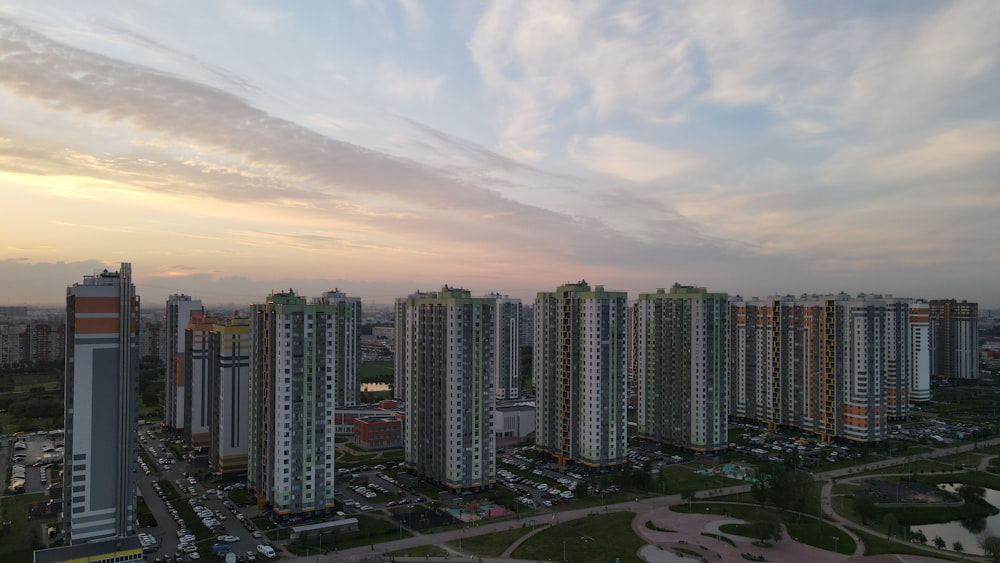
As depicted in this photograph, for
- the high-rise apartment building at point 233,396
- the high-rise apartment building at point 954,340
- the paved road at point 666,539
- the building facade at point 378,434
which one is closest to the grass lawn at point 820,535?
the paved road at point 666,539

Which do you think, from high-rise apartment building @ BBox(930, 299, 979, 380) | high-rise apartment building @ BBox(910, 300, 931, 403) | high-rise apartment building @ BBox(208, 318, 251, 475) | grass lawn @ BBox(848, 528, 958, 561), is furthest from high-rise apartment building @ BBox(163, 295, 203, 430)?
high-rise apartment building @ BBox(930, 299, 979, 380)

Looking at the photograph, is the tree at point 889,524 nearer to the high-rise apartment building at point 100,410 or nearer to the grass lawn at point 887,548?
the grass lawn at point 887,548

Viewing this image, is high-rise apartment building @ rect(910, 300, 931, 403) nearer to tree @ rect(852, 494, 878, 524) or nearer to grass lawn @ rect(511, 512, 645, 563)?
tree @ rect(852, 494, 878, 524)

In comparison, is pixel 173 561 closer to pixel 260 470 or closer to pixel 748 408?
pixel 260 470

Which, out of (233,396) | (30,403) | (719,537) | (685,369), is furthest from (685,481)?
(30,403)

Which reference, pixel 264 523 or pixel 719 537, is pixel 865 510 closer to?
pixel 719 537
